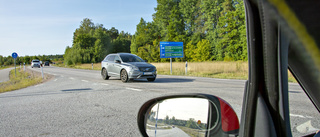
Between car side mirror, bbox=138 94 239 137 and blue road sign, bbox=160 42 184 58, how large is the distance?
1977 cm

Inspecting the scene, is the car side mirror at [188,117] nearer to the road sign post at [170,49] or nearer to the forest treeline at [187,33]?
the road sign post at [170,49]

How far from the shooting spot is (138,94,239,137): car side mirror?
3.49 feet

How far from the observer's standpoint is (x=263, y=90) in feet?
3.33

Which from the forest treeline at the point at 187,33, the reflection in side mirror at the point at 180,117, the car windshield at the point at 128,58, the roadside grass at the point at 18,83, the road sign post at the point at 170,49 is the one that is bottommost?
the roadside grass at the point at 18,83

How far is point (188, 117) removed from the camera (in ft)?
4.26

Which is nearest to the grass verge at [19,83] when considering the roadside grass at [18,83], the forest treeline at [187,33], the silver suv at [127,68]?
the roadside grass at [18,83]

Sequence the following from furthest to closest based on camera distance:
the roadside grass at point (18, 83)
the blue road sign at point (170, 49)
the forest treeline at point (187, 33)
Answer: the forest treeline at point (187, 33) → the blue road sign at point (170, 49) → the roadside grass at point (18, 83)

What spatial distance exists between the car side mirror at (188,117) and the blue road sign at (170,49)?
19771 mm

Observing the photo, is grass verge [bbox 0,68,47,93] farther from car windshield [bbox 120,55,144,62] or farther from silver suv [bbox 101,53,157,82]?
car windshield [bbox 120,55,144,62]

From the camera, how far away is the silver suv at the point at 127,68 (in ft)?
35.3

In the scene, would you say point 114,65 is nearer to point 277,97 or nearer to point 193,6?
point 277,97

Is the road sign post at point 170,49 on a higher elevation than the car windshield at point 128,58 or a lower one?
higher

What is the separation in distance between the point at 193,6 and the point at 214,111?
4761 cm

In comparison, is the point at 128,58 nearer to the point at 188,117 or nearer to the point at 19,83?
the point at 19,83
